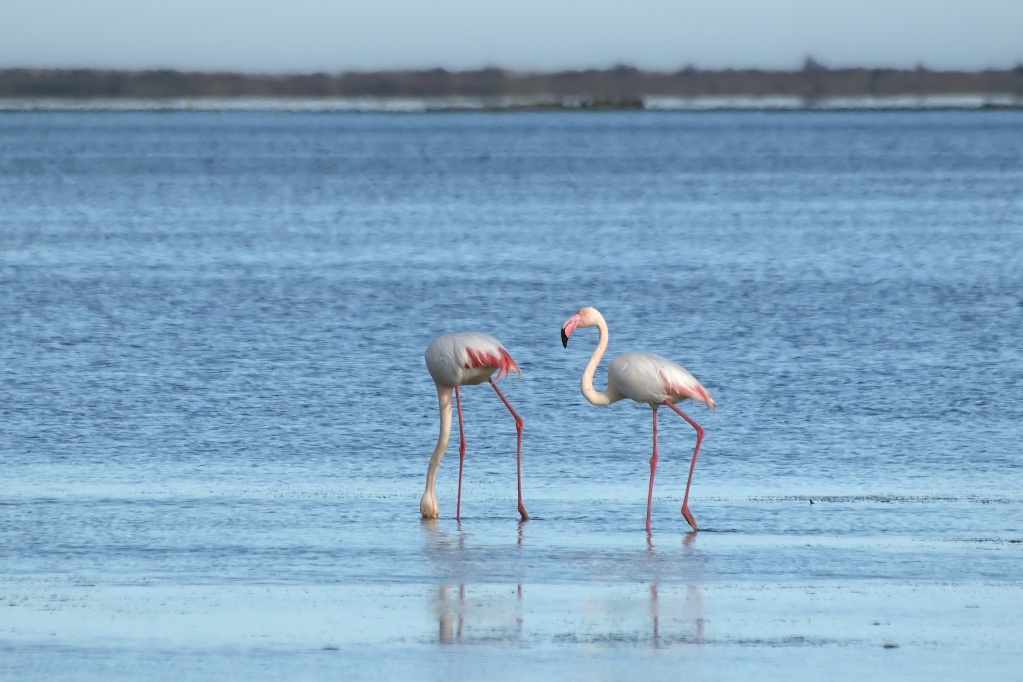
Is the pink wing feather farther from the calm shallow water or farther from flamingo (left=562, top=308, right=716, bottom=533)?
the calm shallow water

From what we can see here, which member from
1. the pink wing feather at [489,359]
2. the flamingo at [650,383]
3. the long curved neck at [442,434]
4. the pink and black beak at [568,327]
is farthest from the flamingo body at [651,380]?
the long curved neck at [442,434]

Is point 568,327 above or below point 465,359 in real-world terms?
above

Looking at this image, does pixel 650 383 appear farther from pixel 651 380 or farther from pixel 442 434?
pixel 442 434

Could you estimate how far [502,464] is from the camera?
12859mm

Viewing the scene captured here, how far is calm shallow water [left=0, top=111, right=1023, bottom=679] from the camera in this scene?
7.67m

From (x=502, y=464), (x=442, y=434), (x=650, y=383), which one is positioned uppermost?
(x=650, y=383)

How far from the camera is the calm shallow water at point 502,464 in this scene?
767cm

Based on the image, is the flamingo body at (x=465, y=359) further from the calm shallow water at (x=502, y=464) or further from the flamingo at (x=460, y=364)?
the calm shallow water at (x=502, y=464)

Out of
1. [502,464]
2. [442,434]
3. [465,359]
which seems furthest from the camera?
[502,464]

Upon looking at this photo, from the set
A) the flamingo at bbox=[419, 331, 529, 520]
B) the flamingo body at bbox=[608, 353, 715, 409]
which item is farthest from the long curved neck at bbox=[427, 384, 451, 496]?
the flamingo body at bbox=[608, 353, 715, 409]

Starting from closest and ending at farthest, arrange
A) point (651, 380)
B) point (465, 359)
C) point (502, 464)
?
point (651, 380)
point (465, 359)
point (502, 464)

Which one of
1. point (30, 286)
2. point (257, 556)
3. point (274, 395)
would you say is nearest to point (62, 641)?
point (257, 556)

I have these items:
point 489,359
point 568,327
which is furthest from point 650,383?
point 489,359

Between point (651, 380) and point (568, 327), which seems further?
point (568, 327)
